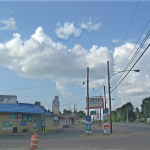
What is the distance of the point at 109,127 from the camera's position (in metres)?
32.8

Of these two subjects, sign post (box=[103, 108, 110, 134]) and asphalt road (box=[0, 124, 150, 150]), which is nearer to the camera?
asphalt road (box=[0, 124, 150, 150])

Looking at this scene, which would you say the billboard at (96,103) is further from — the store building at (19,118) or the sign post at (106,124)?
the store building at (19,118)

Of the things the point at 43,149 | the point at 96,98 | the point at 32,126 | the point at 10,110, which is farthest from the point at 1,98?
the point at 43,149

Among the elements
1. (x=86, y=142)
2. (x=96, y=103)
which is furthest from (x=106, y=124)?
(x=86, y=142)

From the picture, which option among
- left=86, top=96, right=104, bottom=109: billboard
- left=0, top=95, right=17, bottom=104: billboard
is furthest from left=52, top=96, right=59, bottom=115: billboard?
left=86, top=96, right=104, bottom=109: billboard

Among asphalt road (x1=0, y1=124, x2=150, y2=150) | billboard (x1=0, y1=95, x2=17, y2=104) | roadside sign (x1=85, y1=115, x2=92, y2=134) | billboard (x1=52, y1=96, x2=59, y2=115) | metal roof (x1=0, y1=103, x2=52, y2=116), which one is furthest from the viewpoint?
billboard (x1=52, y1=96, x2=59, y2=115)

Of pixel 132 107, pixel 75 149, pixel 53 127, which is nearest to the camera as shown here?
pixel 75 149

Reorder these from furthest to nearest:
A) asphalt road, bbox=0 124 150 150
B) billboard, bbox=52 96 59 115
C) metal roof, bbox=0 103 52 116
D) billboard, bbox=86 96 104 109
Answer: billboard, bbox=52 96 59 115, metal roof, bbox=0 103 52 116, billboard, bbox=86 96 104 109, asphalt road, bbox=0 124 150 150


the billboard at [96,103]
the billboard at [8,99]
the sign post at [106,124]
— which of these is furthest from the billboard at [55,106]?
the sign post at [106,124]

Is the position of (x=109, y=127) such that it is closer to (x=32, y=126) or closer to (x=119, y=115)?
(x=32, y=126)

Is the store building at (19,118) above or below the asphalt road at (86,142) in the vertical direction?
above

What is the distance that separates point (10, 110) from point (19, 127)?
318cm

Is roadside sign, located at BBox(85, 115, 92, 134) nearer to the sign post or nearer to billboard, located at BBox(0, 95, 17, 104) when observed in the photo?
the sign post

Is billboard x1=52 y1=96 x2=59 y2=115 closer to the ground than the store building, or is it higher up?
higher up
